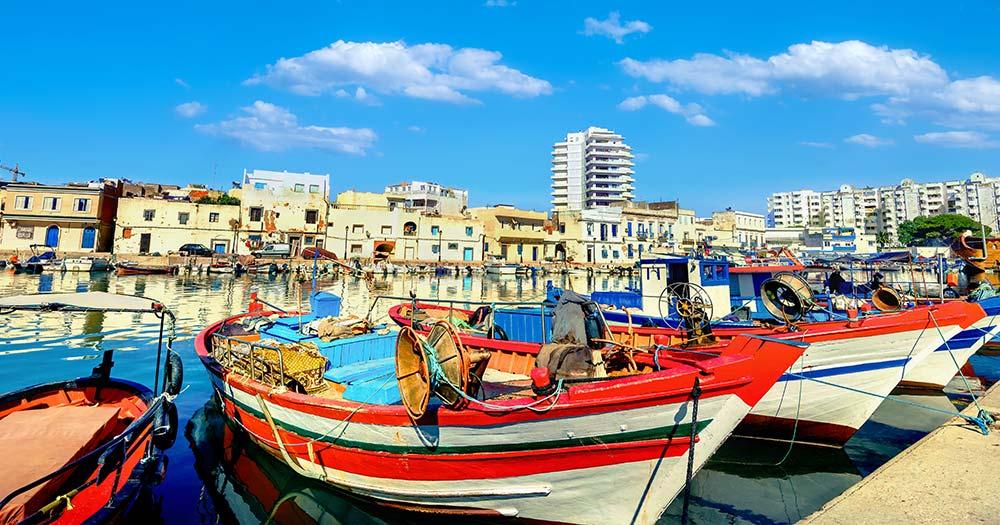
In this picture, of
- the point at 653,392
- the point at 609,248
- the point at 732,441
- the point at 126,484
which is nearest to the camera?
the point at 653,392

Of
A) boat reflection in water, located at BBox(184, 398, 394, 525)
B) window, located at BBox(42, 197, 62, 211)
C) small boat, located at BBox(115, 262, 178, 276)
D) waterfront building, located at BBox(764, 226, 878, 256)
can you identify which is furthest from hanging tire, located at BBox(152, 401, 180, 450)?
waterfront building, located at BBox(764, 226, 878, 256)

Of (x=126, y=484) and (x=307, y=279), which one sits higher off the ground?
(x=307, y=279)

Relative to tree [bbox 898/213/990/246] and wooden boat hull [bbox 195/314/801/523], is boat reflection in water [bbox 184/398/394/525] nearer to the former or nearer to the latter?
wooden boat hull [bbox 195/314/801/523]

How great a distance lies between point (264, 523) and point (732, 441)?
780cm

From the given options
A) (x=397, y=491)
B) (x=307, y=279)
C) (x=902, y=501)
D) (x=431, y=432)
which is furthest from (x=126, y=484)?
(x=307, y=279)

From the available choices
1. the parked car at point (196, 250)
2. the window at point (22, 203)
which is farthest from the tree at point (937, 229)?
the window at point (22, 203)

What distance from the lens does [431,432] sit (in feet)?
17.2

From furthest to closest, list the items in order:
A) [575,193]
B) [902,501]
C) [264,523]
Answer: [575,193] < [264,523] < [902,501]

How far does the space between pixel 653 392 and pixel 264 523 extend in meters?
5.30

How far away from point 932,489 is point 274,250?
5694 centimetres

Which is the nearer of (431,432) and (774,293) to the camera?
(431,432)

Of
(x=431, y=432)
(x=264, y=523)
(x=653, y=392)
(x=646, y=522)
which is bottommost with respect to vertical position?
(x=264, y=523)

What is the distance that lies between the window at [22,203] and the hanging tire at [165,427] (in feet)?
192

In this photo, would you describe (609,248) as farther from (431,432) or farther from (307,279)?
(431,432)
